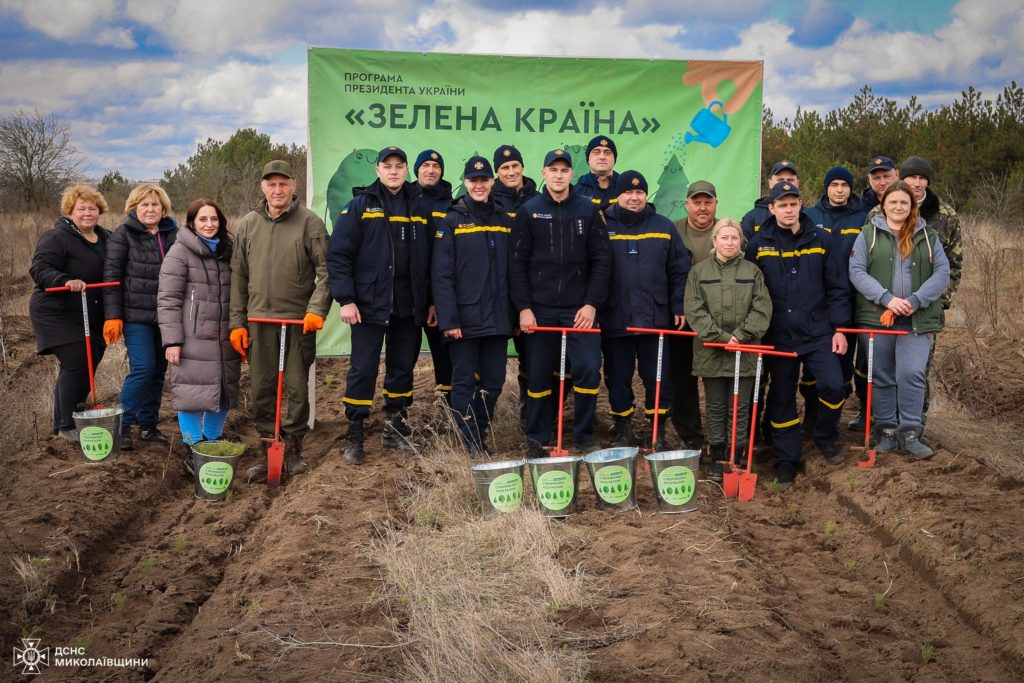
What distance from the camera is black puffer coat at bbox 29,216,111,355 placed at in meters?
7.93

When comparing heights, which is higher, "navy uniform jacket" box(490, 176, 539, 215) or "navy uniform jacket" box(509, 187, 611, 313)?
"navy uniform jacket" box(490, 176, 539, 215)

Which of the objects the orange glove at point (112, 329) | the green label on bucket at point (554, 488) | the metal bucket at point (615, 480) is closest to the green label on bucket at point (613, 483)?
the metal bucket at point (615, 480)

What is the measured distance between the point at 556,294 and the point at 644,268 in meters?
0.72

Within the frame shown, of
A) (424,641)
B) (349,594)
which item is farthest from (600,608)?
(349,594)

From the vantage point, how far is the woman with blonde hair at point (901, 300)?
291 inches

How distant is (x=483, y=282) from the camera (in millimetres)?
7426

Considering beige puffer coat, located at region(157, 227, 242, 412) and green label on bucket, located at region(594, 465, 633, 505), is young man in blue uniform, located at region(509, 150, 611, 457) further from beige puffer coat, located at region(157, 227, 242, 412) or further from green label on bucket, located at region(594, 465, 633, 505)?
beige puffer coat, located at region(157, 227, 242, 412)

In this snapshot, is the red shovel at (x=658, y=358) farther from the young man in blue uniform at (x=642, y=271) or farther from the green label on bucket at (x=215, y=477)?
the green label on bucket at (x=215, y=477)

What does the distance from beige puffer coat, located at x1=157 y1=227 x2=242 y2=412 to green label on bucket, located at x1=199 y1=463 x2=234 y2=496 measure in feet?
2.00

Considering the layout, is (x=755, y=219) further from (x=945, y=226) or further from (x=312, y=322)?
(x=312, y=322)

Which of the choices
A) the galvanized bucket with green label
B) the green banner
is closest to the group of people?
the galvanized bucket with green label

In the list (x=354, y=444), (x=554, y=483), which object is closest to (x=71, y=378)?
(x=354, y=444)

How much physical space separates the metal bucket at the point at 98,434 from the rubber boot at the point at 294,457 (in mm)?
1289

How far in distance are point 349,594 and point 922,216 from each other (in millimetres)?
5440
